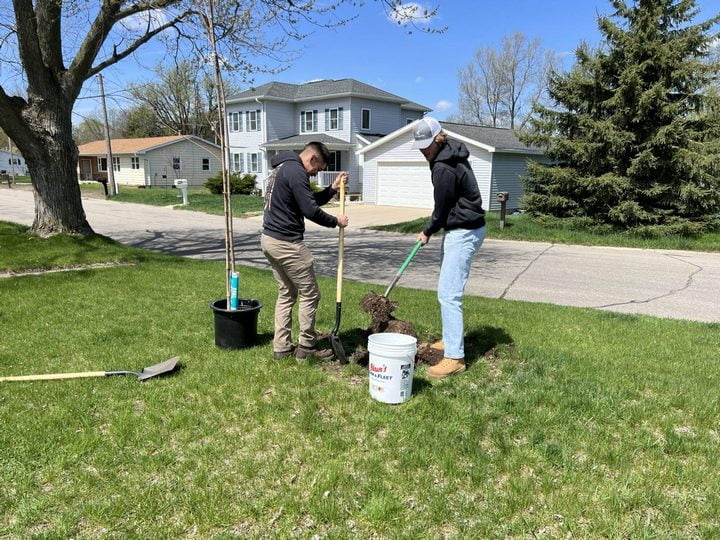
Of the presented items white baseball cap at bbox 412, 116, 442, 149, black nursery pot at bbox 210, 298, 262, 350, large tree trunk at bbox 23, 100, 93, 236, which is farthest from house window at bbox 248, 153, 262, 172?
white baseball cap at bbox 412, 116, 442, 149

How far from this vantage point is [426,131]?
395 centimetres

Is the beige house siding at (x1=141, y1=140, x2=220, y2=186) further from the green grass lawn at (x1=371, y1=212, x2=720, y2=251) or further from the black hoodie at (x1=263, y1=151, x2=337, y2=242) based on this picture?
the black hoodie at (x1=263, y1=151, x2=337, y2=242)

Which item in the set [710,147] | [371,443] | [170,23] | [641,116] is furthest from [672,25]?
[371,443]

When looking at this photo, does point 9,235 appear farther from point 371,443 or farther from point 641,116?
point 641,116

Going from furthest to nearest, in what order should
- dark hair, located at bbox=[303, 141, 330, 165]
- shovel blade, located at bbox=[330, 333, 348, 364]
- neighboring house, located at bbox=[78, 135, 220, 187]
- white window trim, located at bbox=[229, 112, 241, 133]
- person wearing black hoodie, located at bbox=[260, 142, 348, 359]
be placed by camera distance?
neighboring house, located at bbox=[78, 135, 220, 187]
white window trim, located at bbox=[229, 112, 241, 133]
shovel blade, located at bbox=[330, 333, 348, 364]
dark hair, located at bbox=[303, 141, 330, 165]
person wearing black hoodie, located at bbox=[260, 142, 348, 359]

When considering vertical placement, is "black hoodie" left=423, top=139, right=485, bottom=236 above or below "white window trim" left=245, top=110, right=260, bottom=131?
below

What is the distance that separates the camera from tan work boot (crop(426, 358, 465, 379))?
4.26 m

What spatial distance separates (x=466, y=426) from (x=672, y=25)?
15215 millimetres

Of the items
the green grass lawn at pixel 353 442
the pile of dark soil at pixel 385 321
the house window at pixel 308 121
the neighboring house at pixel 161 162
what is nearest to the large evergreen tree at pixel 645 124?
the green grass lawn at pixel 353 442

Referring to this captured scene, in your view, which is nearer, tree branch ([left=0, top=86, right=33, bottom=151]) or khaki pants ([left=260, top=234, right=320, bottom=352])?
khaki pants ([left=260, top=234, right=320, bottom=352])

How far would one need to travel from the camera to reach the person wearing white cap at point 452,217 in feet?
13.1

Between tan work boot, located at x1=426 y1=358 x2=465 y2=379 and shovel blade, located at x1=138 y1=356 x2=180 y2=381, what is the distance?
6.97 feet

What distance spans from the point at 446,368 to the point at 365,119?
94.5 feet

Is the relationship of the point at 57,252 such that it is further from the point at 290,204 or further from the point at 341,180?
the point at 341,180
